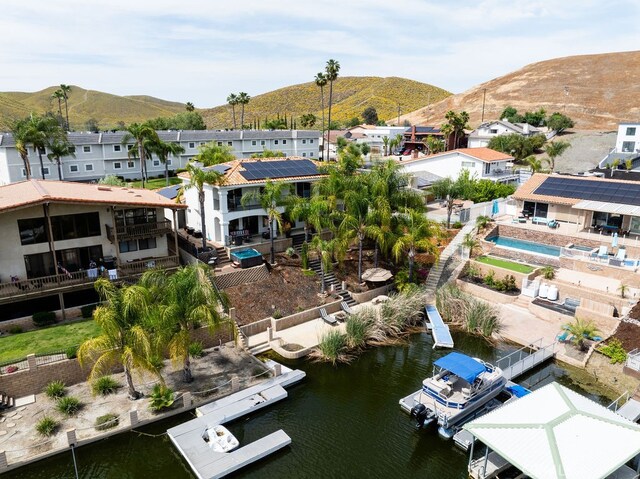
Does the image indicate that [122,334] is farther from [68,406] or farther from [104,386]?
[68,406]

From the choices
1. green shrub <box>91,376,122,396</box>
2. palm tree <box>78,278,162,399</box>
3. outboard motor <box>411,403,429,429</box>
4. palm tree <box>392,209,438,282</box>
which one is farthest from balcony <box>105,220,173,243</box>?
outboard motor <box>411,403,429,429</box>

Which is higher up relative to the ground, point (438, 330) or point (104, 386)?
point (104, 386)

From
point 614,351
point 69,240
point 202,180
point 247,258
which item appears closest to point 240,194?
point 202,180

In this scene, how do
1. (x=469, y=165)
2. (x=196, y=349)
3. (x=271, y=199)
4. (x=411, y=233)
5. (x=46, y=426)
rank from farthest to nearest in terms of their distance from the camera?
(x=469, y=165), (x=411, y=233), (x=271, y=199), (x=196, y=349), (x=46, y=426)

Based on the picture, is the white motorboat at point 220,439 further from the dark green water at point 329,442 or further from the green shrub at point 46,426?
the green shrub at point 46,426

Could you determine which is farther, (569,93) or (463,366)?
(569,93)

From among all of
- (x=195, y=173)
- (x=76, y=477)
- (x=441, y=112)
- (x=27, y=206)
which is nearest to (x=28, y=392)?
(x=76, y=477)

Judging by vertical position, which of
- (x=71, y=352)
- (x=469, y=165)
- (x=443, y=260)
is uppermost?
(x=469, y=165)
